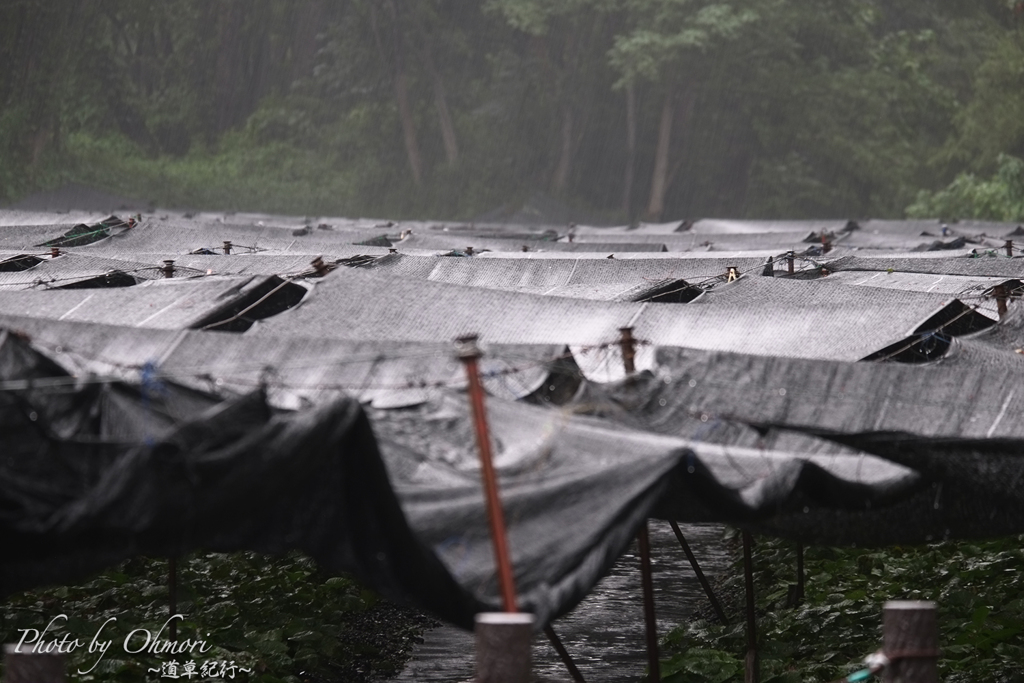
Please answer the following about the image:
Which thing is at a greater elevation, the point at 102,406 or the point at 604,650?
the point at 102,406

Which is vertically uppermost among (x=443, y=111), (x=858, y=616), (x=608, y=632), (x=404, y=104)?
(x=404, y=104)

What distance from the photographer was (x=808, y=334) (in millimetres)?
7172

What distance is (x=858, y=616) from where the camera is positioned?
8.84 m

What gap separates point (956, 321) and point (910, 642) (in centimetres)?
350

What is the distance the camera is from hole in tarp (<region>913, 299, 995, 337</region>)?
7.27 meters

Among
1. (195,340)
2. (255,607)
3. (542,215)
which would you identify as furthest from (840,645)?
(542,215)

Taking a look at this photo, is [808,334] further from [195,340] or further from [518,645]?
[518,645]

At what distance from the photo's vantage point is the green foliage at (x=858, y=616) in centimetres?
766

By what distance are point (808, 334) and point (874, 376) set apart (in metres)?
1.32

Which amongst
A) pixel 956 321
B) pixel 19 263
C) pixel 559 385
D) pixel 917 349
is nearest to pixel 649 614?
pixel 559 385

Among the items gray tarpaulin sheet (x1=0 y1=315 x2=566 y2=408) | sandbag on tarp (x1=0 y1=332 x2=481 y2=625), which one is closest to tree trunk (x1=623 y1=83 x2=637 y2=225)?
gray tarpaulin sheet (x1=0 y1=315 x2=566 y2=408)

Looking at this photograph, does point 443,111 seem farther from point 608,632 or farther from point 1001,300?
point 1001,300

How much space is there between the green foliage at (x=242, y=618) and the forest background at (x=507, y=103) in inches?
954

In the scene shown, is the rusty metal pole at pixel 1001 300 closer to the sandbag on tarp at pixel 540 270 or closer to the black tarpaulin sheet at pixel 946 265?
the black tarpaulin sheet at pixel 946 265
